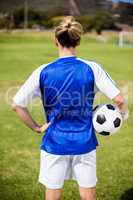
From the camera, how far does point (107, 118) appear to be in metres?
4.83

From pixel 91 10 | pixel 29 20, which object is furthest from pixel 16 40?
pixel 91 10

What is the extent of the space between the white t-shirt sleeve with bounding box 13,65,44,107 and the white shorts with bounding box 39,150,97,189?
0.53 meters

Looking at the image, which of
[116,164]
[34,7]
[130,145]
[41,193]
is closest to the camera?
[41,193]

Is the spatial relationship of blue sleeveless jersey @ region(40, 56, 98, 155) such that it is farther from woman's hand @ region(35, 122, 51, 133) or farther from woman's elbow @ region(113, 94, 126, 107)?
woman's elbow @ region(113, 94, 126, 107)

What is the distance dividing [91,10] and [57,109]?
331 feet

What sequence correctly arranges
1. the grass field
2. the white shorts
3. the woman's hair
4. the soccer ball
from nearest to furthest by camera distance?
the woman's hair < the white shorts < the soccer ball < the grass field

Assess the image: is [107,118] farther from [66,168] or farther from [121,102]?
[66,168]

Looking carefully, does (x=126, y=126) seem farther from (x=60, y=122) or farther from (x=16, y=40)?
(x=16, y=40)

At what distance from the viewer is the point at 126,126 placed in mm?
10312

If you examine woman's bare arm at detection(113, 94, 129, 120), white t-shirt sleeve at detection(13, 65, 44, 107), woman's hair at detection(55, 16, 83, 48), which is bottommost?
woman's bare arm at detection(113, 94, 129, 120)

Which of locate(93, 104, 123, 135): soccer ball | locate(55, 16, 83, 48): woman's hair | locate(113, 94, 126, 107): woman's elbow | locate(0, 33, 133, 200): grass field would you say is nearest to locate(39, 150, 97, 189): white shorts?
locate(93, 104, 123, 135): soccer ball

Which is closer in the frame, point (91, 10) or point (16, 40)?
point (16, 40)

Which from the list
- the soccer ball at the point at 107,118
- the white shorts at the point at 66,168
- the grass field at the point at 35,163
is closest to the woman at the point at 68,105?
the white shorts at the point at 66,168

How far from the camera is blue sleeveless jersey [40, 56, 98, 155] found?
Answer: 14.1ft
